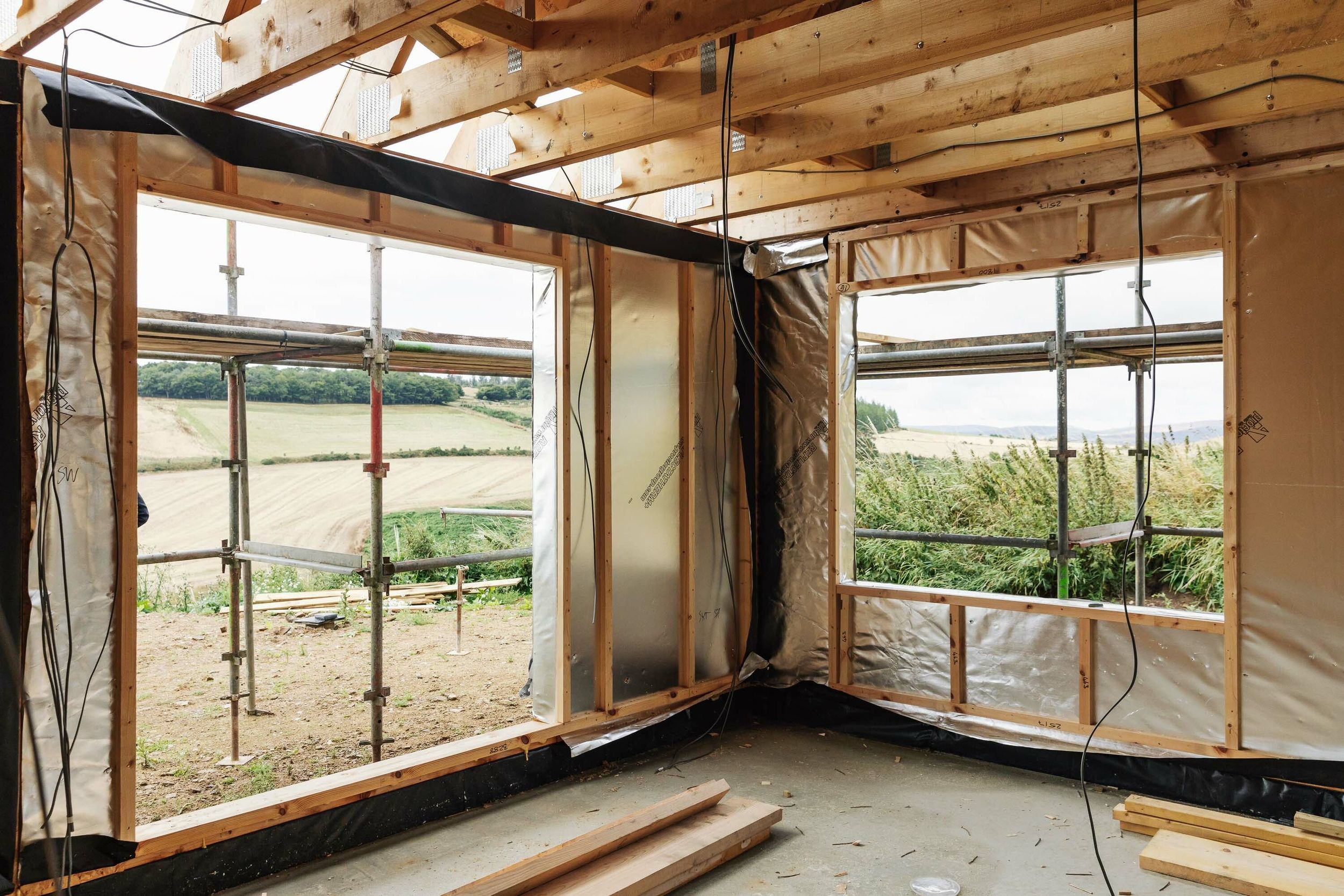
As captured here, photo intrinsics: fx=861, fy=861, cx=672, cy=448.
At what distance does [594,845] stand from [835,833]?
1.08m

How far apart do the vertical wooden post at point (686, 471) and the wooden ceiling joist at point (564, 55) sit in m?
2.04

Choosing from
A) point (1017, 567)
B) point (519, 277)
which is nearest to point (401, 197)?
point (1017, 567)

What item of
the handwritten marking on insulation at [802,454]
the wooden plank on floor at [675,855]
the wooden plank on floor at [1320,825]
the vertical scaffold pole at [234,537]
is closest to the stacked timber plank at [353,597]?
the vertical scaffold pole at [234,537]

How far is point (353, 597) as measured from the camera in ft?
31.2

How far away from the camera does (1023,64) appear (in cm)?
312

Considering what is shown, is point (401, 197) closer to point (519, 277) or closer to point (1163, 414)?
point (1163, 414)

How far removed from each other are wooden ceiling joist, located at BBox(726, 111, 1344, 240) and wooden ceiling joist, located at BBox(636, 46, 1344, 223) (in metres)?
0.24

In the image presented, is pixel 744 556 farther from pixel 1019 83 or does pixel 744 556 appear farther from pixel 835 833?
pixel 1019 83

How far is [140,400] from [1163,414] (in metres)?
12.7

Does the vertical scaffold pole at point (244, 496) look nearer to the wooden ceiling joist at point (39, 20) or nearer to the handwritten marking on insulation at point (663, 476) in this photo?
the handwritten marking on insulation at point (663, 476)

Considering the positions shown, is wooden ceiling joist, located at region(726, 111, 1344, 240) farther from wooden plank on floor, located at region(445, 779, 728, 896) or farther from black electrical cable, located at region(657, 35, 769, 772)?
wooden plank on floor, located at region(445, 779, 728, 896)

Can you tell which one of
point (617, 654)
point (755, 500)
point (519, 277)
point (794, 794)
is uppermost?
point (519, 277)

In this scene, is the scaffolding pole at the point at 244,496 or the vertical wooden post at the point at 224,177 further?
the scaffolding pole at the point at 244,496

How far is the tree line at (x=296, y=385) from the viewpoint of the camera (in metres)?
11.7
